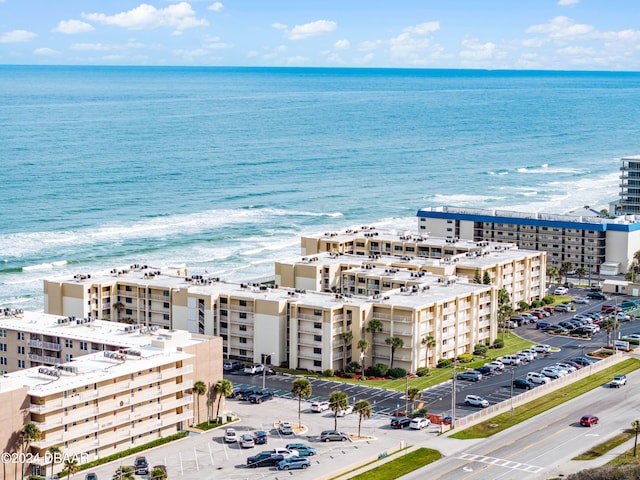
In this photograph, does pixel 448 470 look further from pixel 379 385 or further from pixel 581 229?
pixel 581 229

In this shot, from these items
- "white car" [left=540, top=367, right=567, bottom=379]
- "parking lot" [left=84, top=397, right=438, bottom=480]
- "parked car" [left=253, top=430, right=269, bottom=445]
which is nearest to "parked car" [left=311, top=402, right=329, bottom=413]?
"parking lot" [left=84, top=397, right=438, bottom=480]

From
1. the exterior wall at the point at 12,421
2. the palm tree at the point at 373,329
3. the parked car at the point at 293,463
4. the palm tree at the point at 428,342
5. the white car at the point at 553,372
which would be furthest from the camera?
the palm tree at the point at 428,342

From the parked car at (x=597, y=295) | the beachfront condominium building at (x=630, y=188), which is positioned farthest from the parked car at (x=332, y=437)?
the beachfront condominium building at (x=630, y=188)

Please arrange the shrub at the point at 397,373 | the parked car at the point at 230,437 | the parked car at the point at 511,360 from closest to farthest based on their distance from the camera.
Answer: the parked car at the point at 230,437 → the shrub at the point at 397,373 → the parked car at the point at 511,360

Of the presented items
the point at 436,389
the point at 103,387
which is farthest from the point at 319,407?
the point at 103,387

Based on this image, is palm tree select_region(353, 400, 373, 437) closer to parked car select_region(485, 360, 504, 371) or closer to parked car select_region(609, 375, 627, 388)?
parked car select_region(485, 360, 504, 371)

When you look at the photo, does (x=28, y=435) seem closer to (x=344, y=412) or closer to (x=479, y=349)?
(x=344, y=412)

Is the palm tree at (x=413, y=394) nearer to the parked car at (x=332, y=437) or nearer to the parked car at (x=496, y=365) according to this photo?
the parked car at (x=332, y=437)
